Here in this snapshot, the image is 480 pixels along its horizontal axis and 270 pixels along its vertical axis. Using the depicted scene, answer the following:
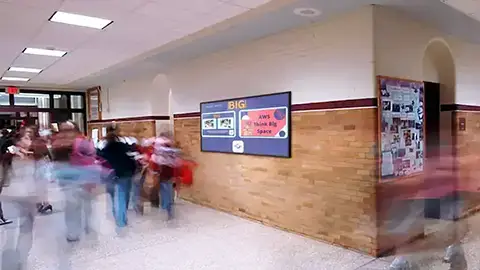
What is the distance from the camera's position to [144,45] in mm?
6180

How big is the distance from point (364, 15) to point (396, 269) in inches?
108

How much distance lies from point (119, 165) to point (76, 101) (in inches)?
328

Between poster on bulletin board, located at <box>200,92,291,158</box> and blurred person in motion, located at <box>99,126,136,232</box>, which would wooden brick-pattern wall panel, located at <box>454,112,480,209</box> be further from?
blurred person in motion, located at <box>99,126,136,232</box>

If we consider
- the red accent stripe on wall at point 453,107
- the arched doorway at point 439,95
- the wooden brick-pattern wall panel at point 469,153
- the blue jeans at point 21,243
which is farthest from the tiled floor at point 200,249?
the red accent stripe on wall at point 453,107

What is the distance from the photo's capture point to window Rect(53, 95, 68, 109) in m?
12.1

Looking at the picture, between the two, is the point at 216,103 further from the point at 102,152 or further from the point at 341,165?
the point at 341,165

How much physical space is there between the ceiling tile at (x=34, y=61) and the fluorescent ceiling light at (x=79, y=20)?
268cm

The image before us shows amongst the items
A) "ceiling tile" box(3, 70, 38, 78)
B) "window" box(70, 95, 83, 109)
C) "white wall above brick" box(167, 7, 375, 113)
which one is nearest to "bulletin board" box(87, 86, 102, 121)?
"window" box(70, 95, 83, 109)

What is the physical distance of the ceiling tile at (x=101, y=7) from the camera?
4.05m

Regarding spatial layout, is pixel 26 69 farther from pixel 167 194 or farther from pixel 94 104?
pixel 167 194

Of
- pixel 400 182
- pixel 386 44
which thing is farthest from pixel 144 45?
pixel 400 182

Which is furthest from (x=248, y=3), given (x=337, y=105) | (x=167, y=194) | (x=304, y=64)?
(x=167, y=194)

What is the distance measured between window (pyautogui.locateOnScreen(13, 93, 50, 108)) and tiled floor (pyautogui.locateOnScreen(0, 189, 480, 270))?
735 cm

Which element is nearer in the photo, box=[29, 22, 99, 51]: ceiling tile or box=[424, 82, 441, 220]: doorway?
box=[29, 22, 99, 51]: ceiling tile
